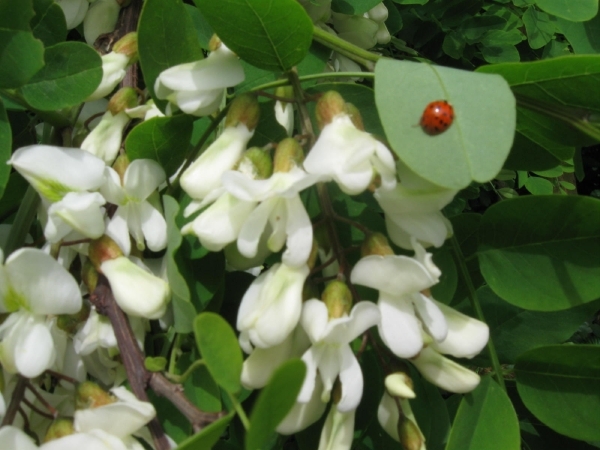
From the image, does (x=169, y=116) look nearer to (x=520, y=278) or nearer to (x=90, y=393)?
(x=90, y=393)

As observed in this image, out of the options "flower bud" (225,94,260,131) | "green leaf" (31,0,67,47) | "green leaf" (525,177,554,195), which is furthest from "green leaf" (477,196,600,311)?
"green leaf" (525,177,554,195)

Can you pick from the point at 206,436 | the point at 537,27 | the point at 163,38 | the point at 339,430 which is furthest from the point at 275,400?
the point at 537,27

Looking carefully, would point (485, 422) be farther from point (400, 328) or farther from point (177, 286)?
point (177, 286)

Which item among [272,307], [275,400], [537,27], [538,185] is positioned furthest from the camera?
[538,185]

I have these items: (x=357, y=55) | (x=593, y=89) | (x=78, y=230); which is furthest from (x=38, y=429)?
(x=593, y=89)

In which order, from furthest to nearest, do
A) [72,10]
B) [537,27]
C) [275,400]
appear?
[537,27] < [72,10] < [275,400]

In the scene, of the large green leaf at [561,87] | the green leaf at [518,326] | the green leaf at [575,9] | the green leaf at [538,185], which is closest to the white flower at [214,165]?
the large green leaf at [561,87]
